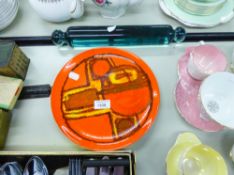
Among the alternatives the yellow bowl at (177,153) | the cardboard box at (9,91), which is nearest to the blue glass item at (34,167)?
the cardboard box at (9,91)

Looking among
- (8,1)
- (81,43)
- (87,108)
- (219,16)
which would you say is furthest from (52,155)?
(219,16)

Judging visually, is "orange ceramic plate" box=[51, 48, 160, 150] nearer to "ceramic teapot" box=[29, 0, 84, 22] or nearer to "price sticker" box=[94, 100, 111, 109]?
"price sticker" box=[94, 100, 111, 109]

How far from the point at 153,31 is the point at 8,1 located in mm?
364

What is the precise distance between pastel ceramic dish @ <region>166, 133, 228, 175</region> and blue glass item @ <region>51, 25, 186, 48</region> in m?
0.28

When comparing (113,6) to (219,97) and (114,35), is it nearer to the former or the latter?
(114,35)

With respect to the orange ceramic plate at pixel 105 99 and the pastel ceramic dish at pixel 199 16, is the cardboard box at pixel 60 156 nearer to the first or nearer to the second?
the orange ceramic plate at pixel 105 99

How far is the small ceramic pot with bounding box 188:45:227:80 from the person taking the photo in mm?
605

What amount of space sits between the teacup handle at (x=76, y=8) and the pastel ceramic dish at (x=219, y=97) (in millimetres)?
346

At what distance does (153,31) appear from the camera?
2.16 ft

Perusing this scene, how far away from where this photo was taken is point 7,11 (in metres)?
0.66

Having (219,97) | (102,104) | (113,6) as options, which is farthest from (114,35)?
(219,97)

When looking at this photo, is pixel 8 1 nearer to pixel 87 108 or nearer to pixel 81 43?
pixel 81 43

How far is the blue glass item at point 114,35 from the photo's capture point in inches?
25.8

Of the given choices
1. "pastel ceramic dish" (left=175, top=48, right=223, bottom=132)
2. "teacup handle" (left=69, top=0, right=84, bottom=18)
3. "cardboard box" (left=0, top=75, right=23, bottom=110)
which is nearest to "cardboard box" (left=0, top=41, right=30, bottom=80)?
"cardboard box" (left=0, top=75, right=23, bottom=110)
